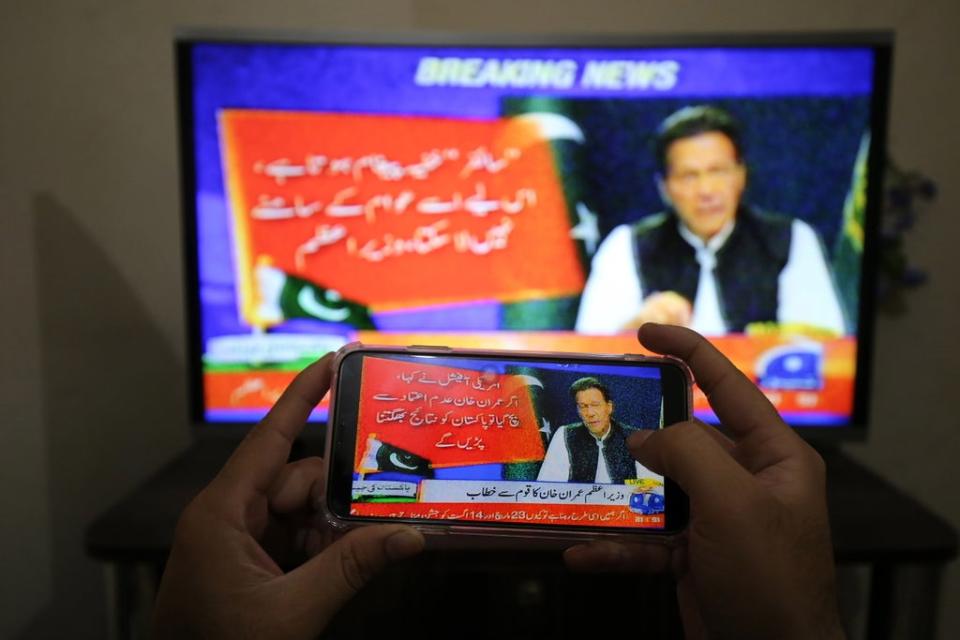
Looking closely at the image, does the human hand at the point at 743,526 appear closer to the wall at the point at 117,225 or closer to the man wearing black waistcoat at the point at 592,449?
the man wearing black waistcoat at the point at 592,449

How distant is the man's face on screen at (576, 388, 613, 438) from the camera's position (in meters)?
0.71

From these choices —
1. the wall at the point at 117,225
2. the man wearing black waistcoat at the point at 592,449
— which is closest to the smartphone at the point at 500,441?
the man wearing black waistcoat at the point at 592,449

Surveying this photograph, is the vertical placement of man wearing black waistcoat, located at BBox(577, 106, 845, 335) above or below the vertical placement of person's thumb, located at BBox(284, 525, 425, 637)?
above

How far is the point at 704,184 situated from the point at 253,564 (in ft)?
3.06

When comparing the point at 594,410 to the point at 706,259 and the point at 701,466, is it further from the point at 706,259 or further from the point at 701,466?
the point at 706,259

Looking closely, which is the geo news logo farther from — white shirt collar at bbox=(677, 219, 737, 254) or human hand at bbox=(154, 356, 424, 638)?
human hand at bbox=(154, 356, 424, 638)

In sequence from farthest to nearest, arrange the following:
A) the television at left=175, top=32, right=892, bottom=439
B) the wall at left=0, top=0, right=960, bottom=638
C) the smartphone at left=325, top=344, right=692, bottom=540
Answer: the wall at left=0, top=0, right=960, bottom=638 < the television at left=175, top=32, right=892, bottom=439 < the smartphone at left=325, top=344, right=692, bottom=540

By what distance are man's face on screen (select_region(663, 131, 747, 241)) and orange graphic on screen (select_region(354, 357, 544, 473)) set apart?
614mm

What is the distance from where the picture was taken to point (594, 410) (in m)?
0.72

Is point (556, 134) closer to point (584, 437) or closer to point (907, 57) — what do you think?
point (584, 437)

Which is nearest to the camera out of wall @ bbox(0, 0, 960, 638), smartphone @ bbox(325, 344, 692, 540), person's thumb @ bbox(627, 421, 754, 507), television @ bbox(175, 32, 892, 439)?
person's thumb @ bbox(627, 421, 754, 507)

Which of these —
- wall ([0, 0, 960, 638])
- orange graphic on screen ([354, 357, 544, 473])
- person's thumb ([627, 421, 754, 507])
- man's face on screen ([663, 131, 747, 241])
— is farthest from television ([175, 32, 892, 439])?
person's thumb ([627, 421, 754, 507])

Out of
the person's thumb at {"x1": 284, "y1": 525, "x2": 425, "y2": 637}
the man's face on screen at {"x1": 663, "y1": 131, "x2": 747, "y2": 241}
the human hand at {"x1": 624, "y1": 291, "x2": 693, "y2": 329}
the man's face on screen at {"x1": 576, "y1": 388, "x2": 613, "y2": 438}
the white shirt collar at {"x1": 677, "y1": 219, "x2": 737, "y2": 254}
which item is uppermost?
the man's face on screen at {"x1": 663, "y1": 131, "x2": 747, "y2": 241}

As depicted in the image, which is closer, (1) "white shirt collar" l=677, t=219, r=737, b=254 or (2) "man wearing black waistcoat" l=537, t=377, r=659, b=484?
Result: (2) "man wearing black waistcoat" l=537, t=377, r=659, b=484
